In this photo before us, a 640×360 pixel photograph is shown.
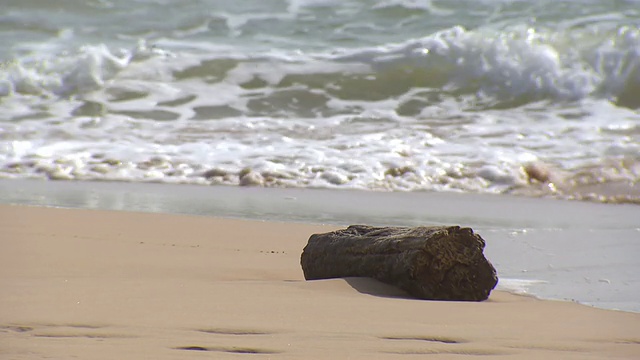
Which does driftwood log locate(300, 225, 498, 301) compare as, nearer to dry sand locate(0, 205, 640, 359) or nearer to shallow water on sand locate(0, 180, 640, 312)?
dry sand locate(0, 205, 640, 359)

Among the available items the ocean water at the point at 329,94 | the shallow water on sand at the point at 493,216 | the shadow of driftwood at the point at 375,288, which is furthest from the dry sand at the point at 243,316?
the ocean water at the point at 329,94

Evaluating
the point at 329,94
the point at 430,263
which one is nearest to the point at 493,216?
the point at 430,263

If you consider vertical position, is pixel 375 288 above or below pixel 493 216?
below

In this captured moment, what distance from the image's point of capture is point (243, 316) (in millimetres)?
1981

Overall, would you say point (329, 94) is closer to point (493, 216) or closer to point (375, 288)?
point (493, 216)

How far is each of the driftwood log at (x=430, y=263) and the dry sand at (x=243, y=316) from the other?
6 centimetres

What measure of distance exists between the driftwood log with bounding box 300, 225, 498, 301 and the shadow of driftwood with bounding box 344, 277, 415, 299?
0.02 meters

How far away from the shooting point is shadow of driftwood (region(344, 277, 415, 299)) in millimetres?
2546

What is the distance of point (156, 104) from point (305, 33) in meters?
3.41

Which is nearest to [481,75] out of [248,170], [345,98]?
[345,98]

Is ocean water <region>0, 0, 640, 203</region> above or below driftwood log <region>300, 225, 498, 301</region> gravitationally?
above

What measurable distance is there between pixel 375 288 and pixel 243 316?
72 centimetres

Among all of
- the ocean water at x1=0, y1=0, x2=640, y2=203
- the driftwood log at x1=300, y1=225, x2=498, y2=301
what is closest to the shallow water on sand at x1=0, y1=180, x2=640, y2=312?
the driftwood log at x1=300, y1=225, x2=498, y2=301

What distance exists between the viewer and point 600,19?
12.0 metres
